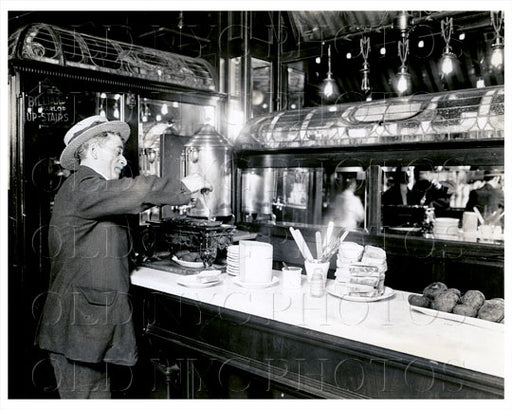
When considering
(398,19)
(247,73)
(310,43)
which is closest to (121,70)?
(247,73)

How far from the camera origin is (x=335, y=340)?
7.38ft

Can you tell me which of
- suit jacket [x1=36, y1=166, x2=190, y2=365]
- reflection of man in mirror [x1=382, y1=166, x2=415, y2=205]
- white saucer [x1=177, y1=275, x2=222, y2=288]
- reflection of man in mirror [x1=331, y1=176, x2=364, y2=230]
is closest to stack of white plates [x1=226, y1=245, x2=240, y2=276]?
white saucer [x1=177, y1=275, x2=222, y2=288]

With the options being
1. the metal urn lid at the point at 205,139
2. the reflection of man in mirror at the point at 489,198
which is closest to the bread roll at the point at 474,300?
the metal urn lid at the point at 205,139

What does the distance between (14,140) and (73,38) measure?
39.4 inches

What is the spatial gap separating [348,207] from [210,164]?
3742mm

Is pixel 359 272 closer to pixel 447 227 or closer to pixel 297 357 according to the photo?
pixel 297 357

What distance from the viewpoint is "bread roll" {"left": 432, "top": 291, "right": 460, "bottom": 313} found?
2299 mm

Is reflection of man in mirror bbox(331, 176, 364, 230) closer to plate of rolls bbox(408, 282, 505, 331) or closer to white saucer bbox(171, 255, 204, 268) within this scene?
white saucer bbox(171, 255, 204, 268)

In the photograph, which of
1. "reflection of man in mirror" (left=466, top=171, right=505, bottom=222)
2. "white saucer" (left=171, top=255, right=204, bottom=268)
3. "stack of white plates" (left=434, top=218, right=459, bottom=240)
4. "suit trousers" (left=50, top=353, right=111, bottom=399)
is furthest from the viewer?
"reflection of man in mirror" (left=466, top=171, right=505, bottom=222)

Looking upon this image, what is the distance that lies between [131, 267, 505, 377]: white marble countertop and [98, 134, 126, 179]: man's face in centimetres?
75

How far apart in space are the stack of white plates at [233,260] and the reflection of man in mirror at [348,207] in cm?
435

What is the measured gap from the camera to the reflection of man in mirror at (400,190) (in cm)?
732

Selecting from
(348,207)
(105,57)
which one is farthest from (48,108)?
(348,207)

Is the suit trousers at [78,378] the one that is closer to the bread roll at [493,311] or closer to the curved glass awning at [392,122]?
the bread roll at [493,311]
